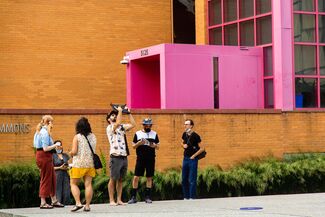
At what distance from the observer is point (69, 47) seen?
31.9m

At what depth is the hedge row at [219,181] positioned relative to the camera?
68.0ft

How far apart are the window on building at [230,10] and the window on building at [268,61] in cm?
218

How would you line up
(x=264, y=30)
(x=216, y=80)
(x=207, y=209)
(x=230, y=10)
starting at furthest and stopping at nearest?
(x=230, y=10), (x=264, y=30), (x=216, y=80), (x=207, y=209)

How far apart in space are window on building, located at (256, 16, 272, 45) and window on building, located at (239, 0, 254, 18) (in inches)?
23.7

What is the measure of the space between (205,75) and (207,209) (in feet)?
36.8

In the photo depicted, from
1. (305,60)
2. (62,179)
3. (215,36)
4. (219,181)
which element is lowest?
(219,181)

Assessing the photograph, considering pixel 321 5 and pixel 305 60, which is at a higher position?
pixel 321 5

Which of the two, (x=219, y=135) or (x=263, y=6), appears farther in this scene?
(x=263, y=6)

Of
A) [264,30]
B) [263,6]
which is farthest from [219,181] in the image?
[263,6]

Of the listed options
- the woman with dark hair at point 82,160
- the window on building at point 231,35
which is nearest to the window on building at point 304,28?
the window on building at point 231,35

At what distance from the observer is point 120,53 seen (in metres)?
32.7

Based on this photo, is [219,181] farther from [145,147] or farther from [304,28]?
[304,28]

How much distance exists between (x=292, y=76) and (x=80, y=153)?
1249cm

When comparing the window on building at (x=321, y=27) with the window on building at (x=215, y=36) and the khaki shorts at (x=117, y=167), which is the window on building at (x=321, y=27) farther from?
the khaki shorts at (x=117, y=167)
